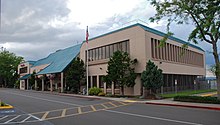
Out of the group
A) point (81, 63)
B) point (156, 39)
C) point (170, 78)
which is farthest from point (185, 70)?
point (81, 63)

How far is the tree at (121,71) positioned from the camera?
95.5 ft

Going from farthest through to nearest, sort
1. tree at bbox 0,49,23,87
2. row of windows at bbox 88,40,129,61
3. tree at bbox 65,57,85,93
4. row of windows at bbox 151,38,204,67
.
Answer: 1. tree at bbox 0,49,23,87
2. tree at bbox 65,57,85,93
3. row of windows at bbox 88,40,129,61
4. row of windows at bbox 151,38,204,67

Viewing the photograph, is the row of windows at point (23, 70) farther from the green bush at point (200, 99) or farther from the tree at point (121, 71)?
the green bush at point (200, 99)

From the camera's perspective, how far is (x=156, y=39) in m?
32.7

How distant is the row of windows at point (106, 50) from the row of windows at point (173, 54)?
150 inches

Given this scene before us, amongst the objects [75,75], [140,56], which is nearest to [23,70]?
[75,75]

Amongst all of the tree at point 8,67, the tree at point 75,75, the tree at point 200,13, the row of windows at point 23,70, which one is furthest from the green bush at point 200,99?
the tree at point 8,67

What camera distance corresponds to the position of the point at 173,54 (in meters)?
37.5

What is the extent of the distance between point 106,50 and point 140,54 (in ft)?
25.1

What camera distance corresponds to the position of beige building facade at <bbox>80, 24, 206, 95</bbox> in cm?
3066

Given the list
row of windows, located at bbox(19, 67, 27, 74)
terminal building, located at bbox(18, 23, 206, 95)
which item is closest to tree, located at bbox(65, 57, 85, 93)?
terminal building, located at bbox(18, 23, 206, 95)

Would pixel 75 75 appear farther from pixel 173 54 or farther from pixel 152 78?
pixel 152 78

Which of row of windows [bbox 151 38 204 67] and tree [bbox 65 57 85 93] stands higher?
row of windows [bbox 151 38 204 67]

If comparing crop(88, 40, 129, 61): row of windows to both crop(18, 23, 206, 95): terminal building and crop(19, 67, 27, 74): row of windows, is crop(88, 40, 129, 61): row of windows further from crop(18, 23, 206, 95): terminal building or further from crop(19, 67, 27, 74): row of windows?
crop(19, 67, 27, 74): row of windows
